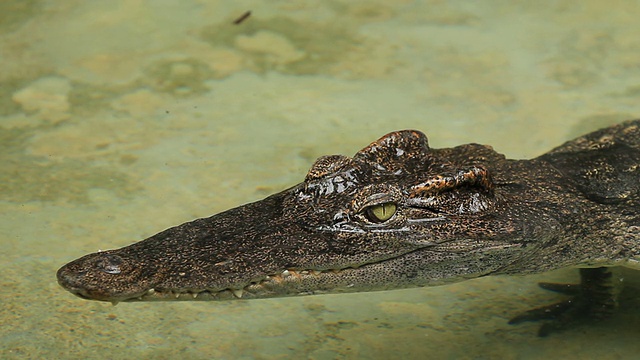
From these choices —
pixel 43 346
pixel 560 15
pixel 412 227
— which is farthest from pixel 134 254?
pixel 560 15

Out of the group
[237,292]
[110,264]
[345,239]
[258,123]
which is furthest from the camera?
[258,123]

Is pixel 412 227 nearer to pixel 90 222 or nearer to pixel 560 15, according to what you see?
pixel 90 222

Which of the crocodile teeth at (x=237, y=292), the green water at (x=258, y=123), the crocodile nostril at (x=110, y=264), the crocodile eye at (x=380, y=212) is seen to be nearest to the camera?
the crocodile nostril at (x=110, y=264)

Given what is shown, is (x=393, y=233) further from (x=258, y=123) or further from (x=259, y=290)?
(x=258, y=123)

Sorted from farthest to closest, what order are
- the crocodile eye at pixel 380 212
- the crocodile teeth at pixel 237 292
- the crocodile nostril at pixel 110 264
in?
1. the crocodile eye at pixel 380 212
2. the crocodile teeth at pixel 237 292
3. the crocodile nostril at pixel 110 264

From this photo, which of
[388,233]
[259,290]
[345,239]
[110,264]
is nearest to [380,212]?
[388,233]

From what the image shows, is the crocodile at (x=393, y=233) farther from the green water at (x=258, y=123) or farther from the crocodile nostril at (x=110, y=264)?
the green water at (x=258, y=123)

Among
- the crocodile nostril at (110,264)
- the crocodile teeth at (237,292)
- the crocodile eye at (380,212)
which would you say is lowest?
the crocodile teeth at (237,292)

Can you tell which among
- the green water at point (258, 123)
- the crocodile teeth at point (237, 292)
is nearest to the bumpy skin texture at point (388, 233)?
the crocodile teeth at point (237, 292)
